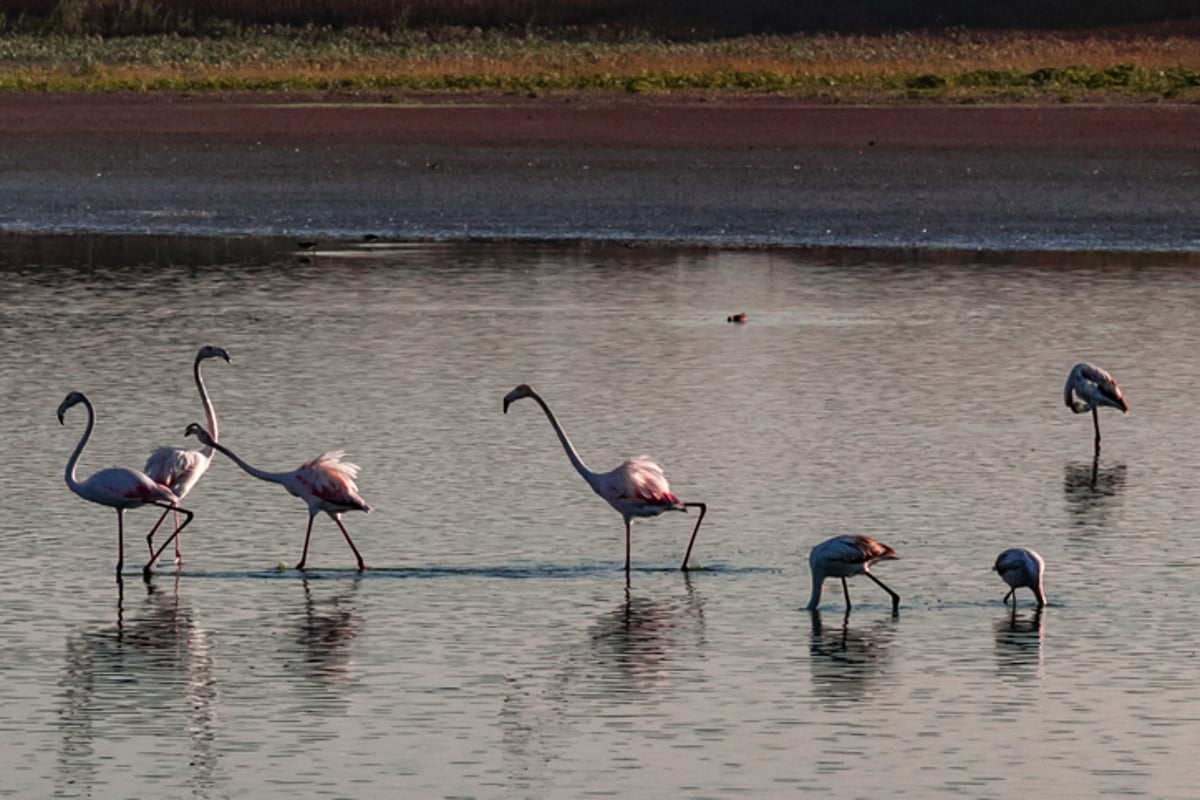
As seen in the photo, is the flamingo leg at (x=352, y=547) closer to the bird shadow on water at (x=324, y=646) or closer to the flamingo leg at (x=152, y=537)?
the bird shadow on water at (x=324, y=646)

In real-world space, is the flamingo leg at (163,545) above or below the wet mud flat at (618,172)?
below

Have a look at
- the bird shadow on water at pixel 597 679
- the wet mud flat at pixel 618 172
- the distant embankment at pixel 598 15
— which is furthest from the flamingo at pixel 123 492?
the distant embankment at pixel 598 15

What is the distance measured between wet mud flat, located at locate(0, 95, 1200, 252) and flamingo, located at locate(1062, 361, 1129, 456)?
10735 millimetres

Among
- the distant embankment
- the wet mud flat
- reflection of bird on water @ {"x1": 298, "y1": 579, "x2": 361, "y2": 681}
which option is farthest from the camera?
the distant embankment

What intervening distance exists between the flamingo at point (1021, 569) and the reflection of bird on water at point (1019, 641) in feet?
0.44

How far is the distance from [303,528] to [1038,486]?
4.33m

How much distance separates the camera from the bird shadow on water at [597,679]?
9852 millimetres

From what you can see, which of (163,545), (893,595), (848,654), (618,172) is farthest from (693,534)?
(618,172)

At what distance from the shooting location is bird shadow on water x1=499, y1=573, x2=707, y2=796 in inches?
388

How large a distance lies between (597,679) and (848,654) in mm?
1150

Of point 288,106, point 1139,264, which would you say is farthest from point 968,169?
point 288,106

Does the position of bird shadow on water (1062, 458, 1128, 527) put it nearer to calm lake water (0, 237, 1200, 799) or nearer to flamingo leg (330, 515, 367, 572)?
calm lake water (0, 237, 1200, 799)

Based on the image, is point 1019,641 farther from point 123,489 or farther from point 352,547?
point 123,489

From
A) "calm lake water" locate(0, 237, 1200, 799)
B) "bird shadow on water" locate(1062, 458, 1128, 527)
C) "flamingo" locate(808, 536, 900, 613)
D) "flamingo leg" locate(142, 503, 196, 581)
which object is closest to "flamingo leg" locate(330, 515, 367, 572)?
"calm lake water" locate(0, 237, 1200, 799)
